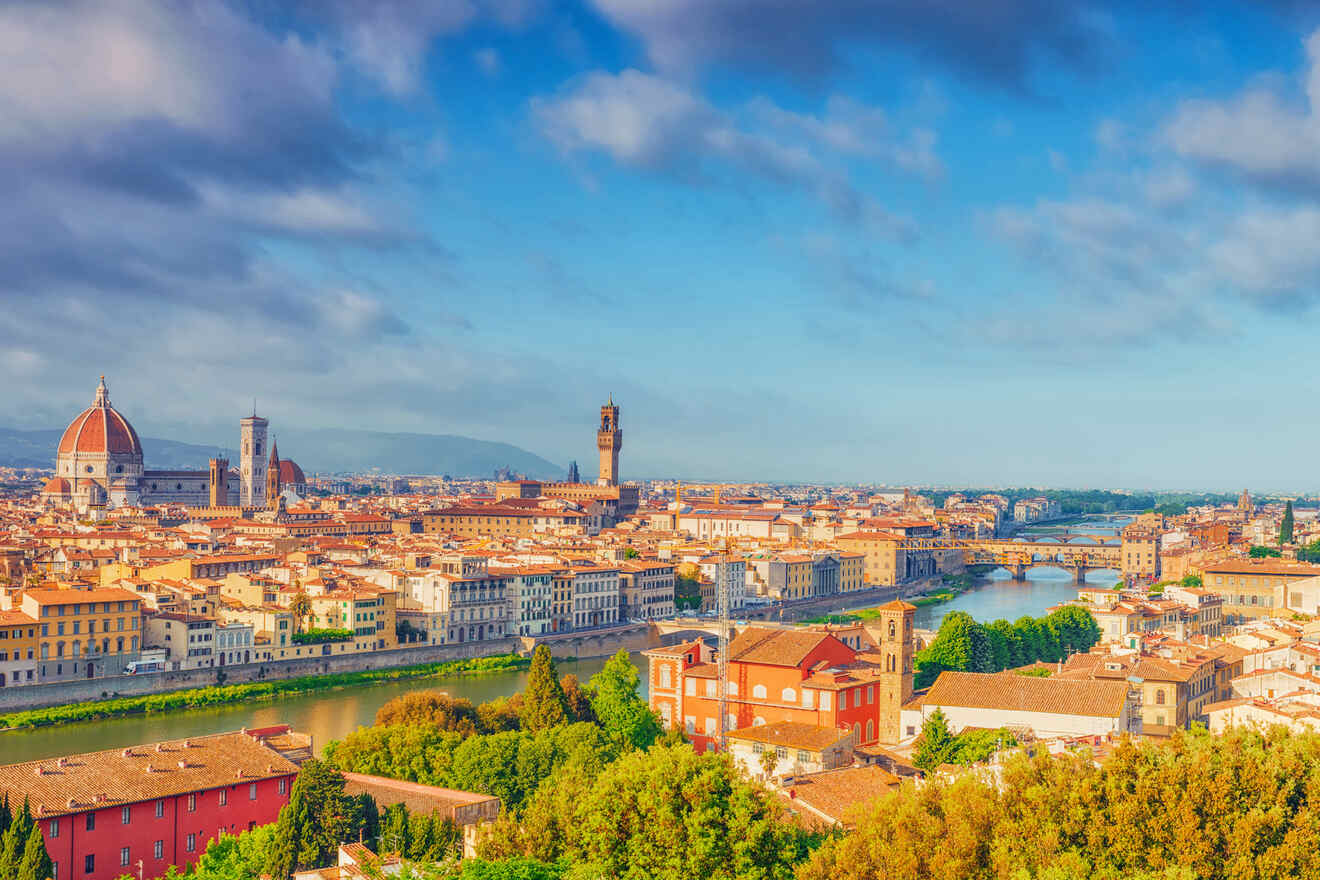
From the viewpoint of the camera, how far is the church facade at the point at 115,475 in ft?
235

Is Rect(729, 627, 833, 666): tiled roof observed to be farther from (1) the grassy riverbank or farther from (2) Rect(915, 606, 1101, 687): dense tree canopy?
(1) the grassy riverbank

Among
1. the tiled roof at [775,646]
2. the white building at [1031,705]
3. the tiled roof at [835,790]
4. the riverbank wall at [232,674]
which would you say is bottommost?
the riverbank wall at [232,674]

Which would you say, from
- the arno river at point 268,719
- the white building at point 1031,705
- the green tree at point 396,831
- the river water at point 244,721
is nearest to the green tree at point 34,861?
the green tree at point 396,831

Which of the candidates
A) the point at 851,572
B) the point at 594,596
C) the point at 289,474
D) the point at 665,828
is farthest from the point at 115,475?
the point at 665,828

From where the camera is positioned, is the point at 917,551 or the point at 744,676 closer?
the point at 744,676

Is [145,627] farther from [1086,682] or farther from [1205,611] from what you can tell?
[1205,611]

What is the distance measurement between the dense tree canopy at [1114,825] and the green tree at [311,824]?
187 inches

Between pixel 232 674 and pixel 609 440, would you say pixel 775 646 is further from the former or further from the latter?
pixel 609 440

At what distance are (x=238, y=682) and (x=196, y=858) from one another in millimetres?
13479

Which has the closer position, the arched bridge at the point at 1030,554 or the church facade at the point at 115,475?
the arched bridge at the point at 1030,554

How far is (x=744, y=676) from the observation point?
1891 cm

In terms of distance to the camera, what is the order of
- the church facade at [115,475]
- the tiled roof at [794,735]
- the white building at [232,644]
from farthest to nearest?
the church facade at [115,475]
the white building at [232,644]
the tiled roof at [794,735]

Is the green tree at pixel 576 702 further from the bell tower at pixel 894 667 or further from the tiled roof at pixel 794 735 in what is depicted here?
the bell tower at pixel 894 667

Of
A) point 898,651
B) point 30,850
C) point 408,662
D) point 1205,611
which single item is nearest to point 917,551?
point 1205,611
